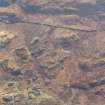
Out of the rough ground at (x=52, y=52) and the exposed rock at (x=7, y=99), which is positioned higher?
the rough ground at (x=52, y=52)

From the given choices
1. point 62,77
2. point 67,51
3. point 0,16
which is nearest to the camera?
point 62,77

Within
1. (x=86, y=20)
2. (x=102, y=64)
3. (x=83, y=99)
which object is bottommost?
(x=83, y=99)

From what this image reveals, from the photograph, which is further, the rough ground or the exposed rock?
the rough ground

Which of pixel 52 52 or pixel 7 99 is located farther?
pixel 52 52

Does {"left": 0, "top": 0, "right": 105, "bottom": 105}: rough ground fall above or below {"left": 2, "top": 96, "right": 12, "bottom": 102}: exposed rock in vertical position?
above

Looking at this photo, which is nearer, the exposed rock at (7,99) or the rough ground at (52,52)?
the exposed rock at (7,99)

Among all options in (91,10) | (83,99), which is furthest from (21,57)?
(91,10)

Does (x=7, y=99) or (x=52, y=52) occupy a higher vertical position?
(x=52, y=52)

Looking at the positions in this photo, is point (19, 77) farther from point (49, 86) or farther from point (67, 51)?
point (67, 51)
